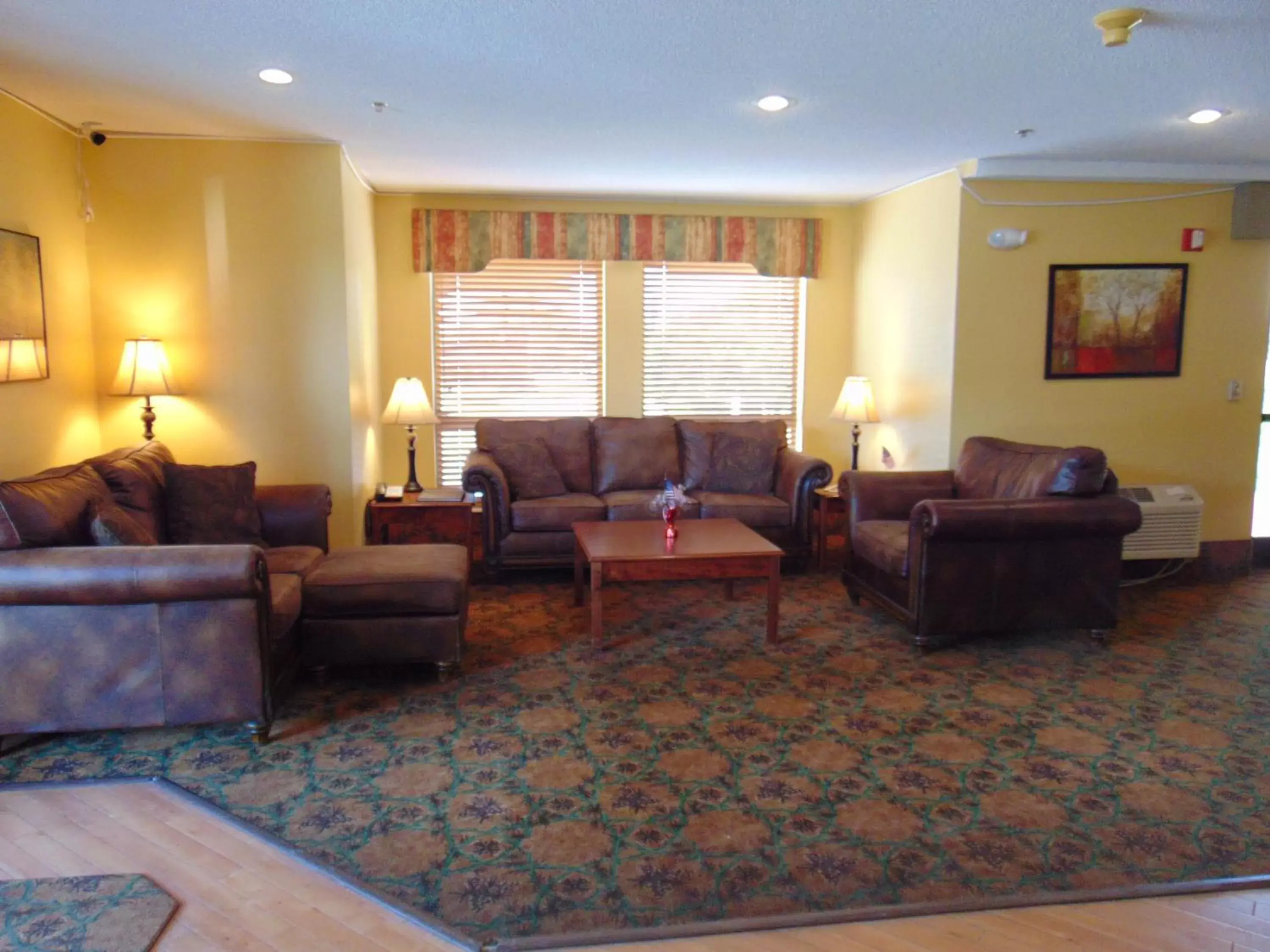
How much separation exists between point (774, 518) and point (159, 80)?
384cm

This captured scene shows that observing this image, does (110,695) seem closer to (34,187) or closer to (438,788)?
(438,788)

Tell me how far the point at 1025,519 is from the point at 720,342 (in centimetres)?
304

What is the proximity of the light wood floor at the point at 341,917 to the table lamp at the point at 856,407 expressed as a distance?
3.94m

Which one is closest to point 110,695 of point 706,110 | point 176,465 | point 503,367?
point 176,465

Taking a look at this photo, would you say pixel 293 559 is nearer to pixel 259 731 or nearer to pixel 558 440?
pixel 259 731

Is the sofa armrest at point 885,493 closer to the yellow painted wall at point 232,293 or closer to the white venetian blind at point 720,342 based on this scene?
the white venetian blind at point 720,342

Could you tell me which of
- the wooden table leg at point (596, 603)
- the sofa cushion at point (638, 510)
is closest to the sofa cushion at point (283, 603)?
the wooden table leg at point (596, 603)

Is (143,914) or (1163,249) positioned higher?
(1163,249)

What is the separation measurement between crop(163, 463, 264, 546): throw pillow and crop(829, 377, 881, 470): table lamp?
3.68 metres

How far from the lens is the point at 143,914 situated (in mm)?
2268

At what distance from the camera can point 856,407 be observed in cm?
605

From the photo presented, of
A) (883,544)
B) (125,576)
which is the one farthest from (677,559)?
(125,576)

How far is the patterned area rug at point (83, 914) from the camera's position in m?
2.16

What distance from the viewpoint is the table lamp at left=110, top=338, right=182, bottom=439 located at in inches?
175
